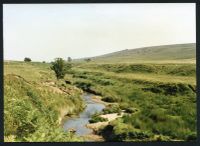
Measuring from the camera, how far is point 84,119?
10.6 metres

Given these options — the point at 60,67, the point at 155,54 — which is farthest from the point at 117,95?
the point at 155,54

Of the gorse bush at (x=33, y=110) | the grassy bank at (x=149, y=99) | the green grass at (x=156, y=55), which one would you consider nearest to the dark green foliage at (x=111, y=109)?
the grassy bank at (x=149, y=99)

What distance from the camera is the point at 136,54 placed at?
10.9 meters

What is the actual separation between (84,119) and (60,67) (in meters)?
1.42

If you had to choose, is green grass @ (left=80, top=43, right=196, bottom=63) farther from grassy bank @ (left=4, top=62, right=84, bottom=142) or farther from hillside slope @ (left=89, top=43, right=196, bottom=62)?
grassy bank @ (left=4, top=62, right=84, bottom=142)

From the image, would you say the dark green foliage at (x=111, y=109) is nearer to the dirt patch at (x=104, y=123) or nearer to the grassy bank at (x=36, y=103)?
the dirt patch at (x=104, y=123)

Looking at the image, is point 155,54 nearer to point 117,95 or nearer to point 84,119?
point 117,95

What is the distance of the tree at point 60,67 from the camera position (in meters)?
9.96

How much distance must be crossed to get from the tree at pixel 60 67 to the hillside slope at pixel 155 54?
0.65 meters

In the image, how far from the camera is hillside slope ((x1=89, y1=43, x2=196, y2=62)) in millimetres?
10312

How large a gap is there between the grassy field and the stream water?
0.54 feet

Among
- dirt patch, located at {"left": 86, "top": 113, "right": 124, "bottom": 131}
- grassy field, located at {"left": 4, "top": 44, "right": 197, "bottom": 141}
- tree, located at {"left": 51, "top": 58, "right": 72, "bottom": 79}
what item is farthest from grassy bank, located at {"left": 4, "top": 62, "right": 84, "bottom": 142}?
dirt patch, located at {"left": 86, "top": 113, "right": 124, "bottom": 131}

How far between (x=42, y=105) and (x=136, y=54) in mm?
2504

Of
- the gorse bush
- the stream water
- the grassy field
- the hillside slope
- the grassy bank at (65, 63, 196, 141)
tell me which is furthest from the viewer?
the hillside slope
